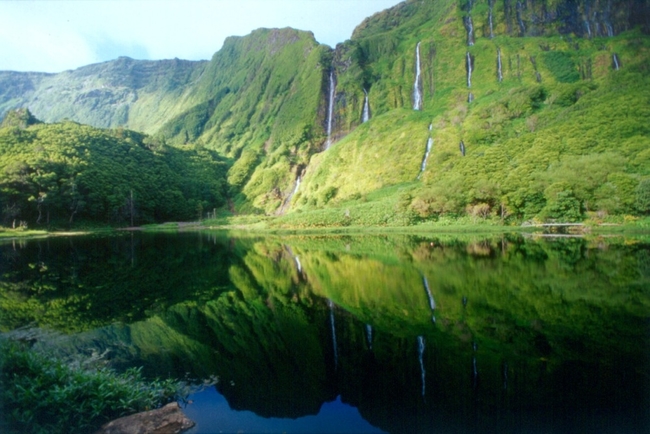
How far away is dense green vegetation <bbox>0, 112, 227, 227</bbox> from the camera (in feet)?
203

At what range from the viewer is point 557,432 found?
5.71 metres

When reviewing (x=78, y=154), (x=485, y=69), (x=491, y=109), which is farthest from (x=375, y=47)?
(x=78, y=154)

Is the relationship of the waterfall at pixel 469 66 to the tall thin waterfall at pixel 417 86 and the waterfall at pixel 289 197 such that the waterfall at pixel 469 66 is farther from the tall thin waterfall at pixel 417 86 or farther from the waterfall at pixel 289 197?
the waterfall at pixel 289 197

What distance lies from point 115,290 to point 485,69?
104 meters

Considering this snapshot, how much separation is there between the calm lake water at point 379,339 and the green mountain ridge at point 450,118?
2143cm

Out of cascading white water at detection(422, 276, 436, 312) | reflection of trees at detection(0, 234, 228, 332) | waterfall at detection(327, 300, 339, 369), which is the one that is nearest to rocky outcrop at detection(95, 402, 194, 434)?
waterfall at detection(327, 300, 339, 369)

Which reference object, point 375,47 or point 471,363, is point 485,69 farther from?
point 471,363

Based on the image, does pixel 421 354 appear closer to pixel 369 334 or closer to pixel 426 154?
pixel 369 334

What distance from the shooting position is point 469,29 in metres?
110

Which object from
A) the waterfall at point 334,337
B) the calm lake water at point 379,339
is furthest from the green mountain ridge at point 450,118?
the waterfall at point 334,337

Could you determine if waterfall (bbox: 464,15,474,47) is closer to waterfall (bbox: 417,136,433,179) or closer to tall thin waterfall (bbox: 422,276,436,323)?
waterfall (bbox: 417,136,433,179)

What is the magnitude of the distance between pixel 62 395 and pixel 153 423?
162 centimetres

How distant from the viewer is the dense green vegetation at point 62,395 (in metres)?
5.79

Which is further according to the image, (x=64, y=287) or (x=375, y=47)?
(x=375, y=47)
